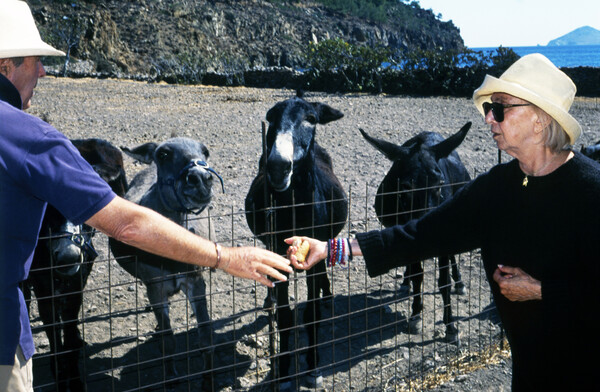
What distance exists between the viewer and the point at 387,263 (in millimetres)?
3084

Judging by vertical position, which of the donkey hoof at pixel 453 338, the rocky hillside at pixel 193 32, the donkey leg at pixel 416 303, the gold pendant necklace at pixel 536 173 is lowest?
the donkey hoof at pixel 453 338

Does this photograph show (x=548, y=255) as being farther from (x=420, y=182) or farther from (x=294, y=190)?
(x=420, y=182)

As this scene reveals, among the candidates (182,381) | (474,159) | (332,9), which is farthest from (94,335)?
(332,9)

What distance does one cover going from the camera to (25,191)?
6.85 feet

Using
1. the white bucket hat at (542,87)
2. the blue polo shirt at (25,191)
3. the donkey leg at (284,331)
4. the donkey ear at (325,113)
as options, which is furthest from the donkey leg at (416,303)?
the blue polo shirt at (25,191)

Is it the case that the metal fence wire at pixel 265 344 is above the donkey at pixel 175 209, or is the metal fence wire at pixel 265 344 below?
below

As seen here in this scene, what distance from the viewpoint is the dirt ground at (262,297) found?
4.68m

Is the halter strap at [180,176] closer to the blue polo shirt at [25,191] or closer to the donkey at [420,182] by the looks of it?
the donkey at [420,182]

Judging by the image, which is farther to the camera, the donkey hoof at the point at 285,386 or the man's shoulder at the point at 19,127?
the donkey hoof at the point at 285,386

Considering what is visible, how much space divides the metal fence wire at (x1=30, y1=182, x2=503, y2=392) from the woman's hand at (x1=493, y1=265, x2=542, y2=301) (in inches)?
51.5

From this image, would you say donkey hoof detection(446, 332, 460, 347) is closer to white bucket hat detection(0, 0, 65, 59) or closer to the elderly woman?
the elderly woman

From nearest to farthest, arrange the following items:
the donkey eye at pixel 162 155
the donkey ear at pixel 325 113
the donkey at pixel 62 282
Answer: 1. the donkey at pixel 62 282
2. the donkey eye at pixel 162 155
3. the donkey ear at pixel 325 113

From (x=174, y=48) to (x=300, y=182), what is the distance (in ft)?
270

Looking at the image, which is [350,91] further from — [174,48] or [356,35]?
[356,35]
